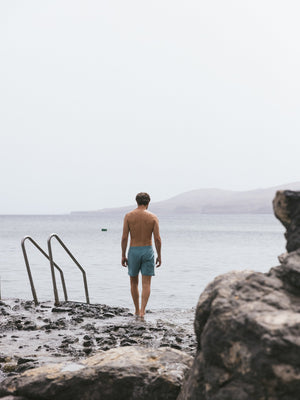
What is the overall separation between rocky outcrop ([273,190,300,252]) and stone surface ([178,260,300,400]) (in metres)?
0.14

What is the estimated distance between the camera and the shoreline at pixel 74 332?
580 centimetres

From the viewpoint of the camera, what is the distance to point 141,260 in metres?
7.91

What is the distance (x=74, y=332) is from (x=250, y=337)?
470 centimetres

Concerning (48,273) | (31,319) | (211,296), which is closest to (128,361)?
(211,296)

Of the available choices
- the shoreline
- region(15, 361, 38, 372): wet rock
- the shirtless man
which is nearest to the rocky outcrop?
the shoreline

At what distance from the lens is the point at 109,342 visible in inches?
249

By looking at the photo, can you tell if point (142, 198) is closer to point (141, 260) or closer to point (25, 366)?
point (141, 260)

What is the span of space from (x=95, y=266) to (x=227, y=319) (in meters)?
22.1

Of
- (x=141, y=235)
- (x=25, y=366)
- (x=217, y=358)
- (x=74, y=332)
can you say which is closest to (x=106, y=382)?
(x=217, y=358)

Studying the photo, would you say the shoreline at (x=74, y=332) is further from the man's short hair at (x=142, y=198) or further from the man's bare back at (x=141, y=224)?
the man's short hair at (x=142, y=198)

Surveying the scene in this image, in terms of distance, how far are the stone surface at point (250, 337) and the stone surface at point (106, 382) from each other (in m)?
0.43

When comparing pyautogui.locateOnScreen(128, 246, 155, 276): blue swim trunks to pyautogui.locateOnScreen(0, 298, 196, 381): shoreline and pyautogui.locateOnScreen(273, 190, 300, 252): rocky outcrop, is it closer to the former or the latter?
pyautogui.locateOnScreen(0, 298, 196, 381): shoreline

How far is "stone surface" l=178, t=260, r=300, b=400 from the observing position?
106 inches

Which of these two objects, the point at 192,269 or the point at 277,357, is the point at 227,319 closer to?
the point at 277,357
